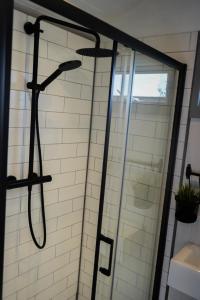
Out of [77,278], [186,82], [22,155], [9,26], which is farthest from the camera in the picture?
[77,278]

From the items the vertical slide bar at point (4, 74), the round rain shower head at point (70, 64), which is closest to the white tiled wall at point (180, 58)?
the round rain shower head at point (70, 64)

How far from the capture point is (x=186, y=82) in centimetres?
183

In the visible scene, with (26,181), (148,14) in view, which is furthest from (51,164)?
(148,14)

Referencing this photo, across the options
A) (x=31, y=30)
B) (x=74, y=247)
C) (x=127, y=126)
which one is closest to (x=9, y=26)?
(x=31, y=30)

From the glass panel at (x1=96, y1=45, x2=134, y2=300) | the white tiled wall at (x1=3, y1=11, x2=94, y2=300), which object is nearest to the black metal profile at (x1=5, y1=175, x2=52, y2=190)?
the white tiled wall at (x1=3, y1=11, x2=94, y2=300)

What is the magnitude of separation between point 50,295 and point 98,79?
1770 millimetres

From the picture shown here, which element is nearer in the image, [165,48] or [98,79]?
[165,48]

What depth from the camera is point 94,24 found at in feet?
3.58

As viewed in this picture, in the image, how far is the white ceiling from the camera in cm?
176

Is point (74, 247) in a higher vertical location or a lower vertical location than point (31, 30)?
lower

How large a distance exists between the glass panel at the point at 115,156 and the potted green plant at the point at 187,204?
16.6 inches

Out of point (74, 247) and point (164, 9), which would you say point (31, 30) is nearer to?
point (164, 9)

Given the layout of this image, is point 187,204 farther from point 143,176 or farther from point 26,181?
point 26,181

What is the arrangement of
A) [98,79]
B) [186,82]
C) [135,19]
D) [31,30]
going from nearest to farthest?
[31,30], [186,82], [135,19], [98,79]
